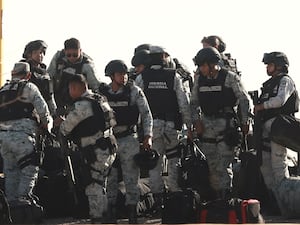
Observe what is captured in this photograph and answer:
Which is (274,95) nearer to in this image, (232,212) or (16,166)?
(232,212)

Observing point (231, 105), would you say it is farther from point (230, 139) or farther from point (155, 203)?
point (155, 203)

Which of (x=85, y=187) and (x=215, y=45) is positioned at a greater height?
(x=215, y=45)

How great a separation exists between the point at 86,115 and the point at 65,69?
2.05 metres

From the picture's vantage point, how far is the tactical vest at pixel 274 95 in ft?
30.9

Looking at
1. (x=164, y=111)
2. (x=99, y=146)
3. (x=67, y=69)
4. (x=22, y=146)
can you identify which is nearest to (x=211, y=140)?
(x=164, y=111)

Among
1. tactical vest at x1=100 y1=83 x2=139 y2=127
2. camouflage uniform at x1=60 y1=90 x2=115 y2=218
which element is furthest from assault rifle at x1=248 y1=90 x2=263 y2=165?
camouflage uniform at x1=60 y1=90 x2=115 y2=218

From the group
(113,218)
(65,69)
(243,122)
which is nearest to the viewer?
(113,218)

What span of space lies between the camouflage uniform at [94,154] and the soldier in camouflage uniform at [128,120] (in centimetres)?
44

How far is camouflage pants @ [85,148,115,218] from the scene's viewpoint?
8391 millimetres

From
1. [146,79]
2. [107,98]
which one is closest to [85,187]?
[107,98]

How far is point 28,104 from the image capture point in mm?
9219

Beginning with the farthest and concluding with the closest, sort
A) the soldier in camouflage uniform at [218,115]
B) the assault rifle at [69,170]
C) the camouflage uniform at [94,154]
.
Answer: the soldier in camouflage uniform at [218,115]
the assault rifle at [69,170]
the camouflage uniform at [94,154]

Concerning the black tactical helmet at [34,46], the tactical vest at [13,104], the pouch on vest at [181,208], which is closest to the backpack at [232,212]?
Answer: the pouch on vest at [181,208]

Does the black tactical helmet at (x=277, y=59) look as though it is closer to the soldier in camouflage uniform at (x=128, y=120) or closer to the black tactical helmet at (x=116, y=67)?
the soldier in camouflage uniform at (x=128, y=120)
